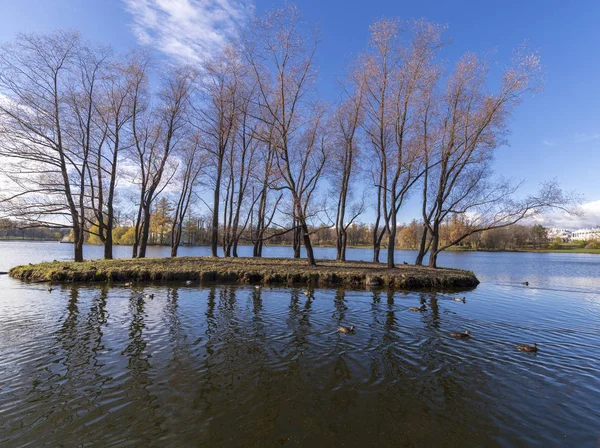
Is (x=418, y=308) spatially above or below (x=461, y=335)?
above

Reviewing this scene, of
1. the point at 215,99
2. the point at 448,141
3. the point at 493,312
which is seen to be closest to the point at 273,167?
the point at 215,99

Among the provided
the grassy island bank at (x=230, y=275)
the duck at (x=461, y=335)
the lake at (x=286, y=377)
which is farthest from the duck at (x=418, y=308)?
the grassy island bank at (x=230, y=275)

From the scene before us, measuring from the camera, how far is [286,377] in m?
6.20

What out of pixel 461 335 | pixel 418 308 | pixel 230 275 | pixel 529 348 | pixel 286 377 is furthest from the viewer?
pixel 230 275

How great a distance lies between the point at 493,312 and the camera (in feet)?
42.3

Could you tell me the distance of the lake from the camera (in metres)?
4.44

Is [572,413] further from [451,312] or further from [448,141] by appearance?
[448,141]

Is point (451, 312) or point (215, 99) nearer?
point (451, 312)

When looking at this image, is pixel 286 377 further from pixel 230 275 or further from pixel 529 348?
pixel 230 275

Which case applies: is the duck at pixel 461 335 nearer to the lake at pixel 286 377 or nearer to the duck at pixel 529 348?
the lake at pixel 286 377

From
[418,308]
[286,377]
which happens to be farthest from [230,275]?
[286,377]

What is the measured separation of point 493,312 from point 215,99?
23.1 meters

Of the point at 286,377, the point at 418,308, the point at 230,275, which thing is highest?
the point at 230,275

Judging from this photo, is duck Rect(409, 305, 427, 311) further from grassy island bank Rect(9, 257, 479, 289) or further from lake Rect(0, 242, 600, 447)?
grassy island bank Rect(9, 257, 479, 289)
